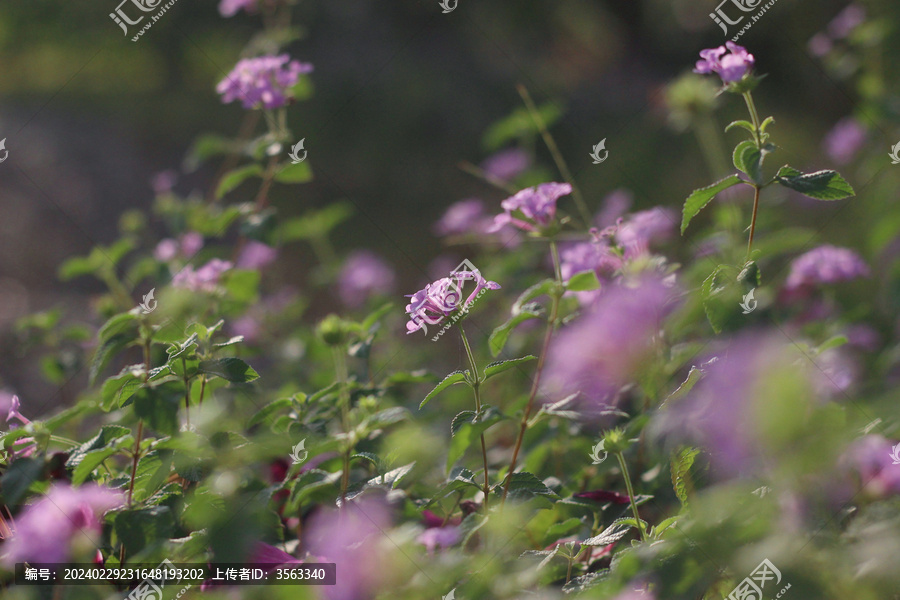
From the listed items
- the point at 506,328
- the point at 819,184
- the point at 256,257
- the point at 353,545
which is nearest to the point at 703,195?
the point at 819,184

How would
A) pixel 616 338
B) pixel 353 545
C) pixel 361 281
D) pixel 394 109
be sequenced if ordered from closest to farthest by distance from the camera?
pixel 616 338 < pixel 353 545 < pixel 361 281 < pixel 394 109

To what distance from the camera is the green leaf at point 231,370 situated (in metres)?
0.75

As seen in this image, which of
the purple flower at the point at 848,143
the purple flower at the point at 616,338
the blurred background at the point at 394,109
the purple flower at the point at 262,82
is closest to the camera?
the purple flower at the point at 616,338

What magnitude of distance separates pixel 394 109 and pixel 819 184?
11.4 ft

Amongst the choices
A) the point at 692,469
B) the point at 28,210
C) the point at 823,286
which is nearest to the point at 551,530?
the point at 692,469

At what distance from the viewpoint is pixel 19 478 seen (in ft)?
2.35

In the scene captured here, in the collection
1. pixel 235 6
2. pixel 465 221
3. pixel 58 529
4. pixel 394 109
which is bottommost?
pixel 394 109

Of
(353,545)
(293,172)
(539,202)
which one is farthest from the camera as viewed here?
(293,172)

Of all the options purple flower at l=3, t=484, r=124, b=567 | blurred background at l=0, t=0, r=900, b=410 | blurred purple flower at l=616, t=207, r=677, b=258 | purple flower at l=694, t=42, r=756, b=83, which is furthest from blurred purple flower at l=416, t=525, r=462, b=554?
blurred background at l=0, t=0, r=900, b=410

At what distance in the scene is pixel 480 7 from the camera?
16.5 feet

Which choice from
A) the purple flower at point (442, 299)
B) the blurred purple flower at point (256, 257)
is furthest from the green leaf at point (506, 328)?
the blurred purple flower at point (256, 257)

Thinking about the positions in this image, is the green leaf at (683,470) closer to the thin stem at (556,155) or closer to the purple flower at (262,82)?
the thin stem at (556,155)

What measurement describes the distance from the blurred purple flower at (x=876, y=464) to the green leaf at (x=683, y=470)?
0.52 feet

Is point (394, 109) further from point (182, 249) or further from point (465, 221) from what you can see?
point (182, 249)
